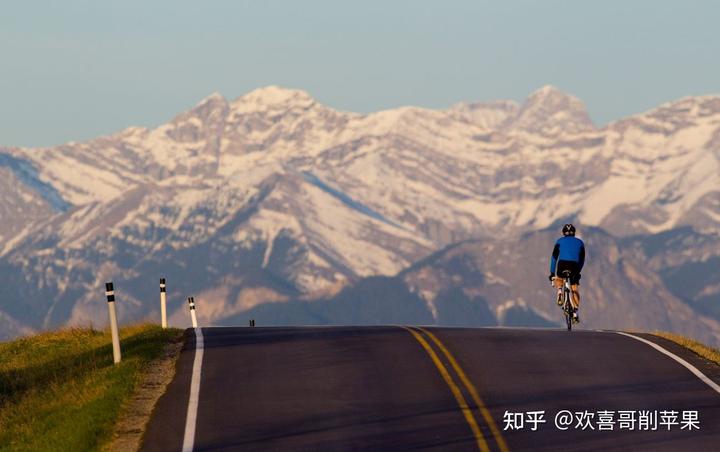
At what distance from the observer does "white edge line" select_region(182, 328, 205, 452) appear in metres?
22.0

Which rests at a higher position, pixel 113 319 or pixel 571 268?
pixel 571 268

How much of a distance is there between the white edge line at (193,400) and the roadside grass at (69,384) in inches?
30.5

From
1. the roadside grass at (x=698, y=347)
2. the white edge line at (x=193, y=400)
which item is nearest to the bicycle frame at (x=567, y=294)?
the roadside grass at (x=698, y=347)

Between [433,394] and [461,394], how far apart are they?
1.50ft

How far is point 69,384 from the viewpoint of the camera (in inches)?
1090

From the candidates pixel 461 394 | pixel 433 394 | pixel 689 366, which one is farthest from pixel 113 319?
pixel 689 366

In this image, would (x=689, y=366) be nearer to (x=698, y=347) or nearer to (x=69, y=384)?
(x=698, y=347)

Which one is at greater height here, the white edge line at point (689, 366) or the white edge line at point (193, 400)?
the white edge line at point (193, 400)

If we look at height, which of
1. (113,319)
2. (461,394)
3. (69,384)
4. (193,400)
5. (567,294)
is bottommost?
(461,394)

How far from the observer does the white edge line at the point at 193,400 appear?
2197 cm

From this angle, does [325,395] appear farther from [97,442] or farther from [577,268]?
A: [577,268]

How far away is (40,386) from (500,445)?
1084 centimetres

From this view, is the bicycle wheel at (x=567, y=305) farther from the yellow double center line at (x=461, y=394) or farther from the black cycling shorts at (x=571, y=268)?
the yellow double center line at (x=461, y=394)

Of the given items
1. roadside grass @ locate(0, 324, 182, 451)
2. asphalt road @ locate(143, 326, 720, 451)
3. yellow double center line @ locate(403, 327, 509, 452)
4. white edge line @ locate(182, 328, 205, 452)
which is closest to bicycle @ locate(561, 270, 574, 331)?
asphalt road @ locate(143, 326, 720, 451)
